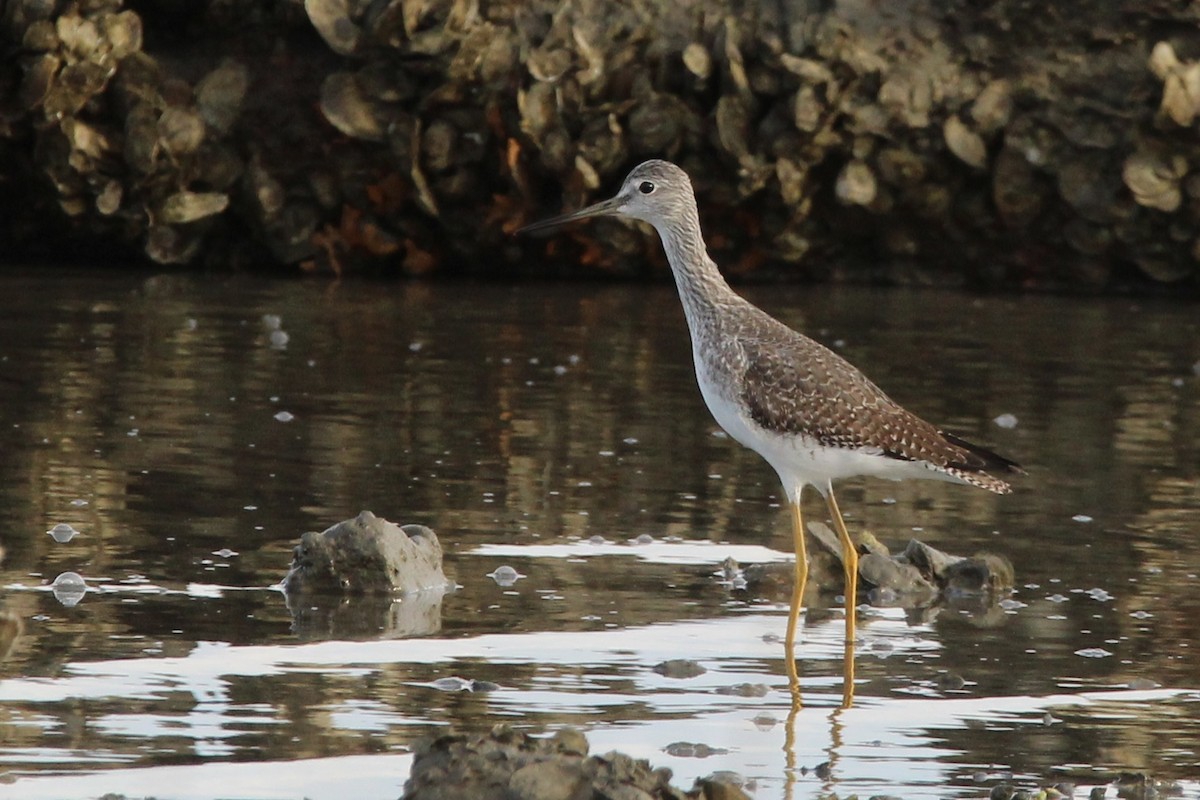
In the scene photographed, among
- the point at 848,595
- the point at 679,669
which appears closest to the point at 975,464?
the point at 848,595

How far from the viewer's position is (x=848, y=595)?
24.0ft

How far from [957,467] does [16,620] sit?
352 cm

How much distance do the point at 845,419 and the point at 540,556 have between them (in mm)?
1322

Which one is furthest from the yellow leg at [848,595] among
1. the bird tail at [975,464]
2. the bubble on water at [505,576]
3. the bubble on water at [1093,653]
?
the bubble on water at [505,576]

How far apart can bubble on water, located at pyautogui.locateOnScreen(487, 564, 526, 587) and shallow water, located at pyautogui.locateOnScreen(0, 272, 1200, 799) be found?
0.07 m

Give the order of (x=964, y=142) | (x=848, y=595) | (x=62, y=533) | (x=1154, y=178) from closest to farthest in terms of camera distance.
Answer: (x=848, y=595), (x=62, y=533), (x=1154, y=178), (x=964, y=142)

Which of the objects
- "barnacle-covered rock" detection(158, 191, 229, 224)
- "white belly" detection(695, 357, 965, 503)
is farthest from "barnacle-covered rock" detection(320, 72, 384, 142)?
"white belly" detection(695, 357, 965, 503)

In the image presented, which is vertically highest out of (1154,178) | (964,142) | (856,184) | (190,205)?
(964,142)

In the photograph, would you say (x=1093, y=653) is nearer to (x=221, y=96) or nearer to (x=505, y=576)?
(x=505, y=576)

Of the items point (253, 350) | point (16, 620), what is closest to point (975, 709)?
point (16, 620)

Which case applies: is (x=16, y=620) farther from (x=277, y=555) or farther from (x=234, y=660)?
(x=277, y=555)

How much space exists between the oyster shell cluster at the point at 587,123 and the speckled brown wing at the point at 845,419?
9.68 m

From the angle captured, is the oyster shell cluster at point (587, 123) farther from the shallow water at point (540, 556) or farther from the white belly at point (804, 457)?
the white belly at point (804, 457)

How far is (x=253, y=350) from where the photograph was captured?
13.3 m
